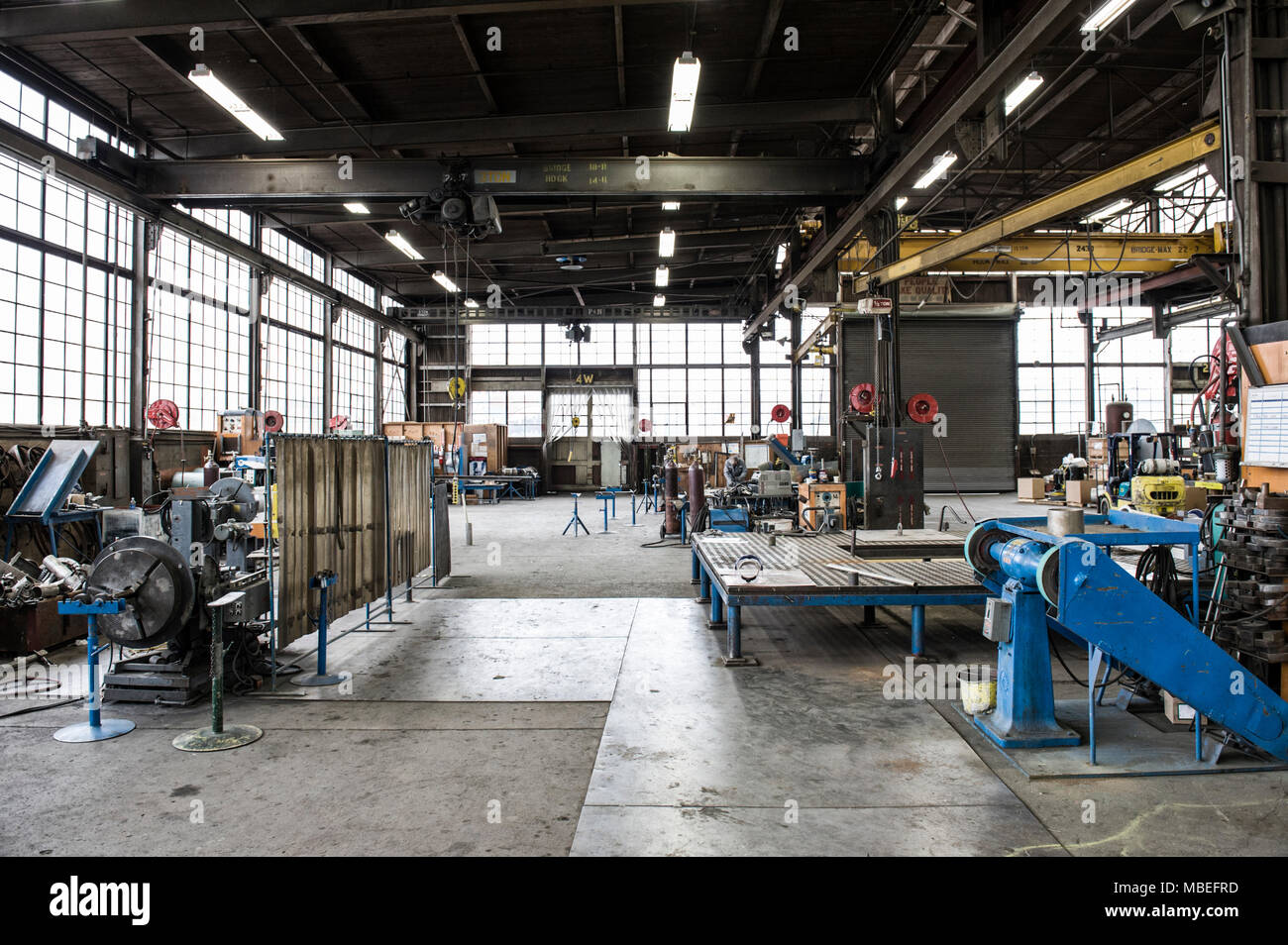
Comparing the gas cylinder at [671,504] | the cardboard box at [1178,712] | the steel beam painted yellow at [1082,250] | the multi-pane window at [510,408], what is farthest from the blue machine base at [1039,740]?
the multi-pane window at [510,408]

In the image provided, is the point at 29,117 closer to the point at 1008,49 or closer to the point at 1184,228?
the point at 1008,49

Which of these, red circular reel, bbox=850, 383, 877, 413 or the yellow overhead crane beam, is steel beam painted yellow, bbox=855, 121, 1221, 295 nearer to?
the yellow overhead crane beam

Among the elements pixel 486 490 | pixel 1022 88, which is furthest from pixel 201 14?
pixel 486 490

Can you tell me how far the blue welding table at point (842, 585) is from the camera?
196 inches

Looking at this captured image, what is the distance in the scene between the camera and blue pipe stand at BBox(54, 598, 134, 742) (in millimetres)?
3896

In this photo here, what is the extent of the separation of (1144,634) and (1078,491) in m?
13.0

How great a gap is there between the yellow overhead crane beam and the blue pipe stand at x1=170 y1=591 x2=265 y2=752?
795 centimetres

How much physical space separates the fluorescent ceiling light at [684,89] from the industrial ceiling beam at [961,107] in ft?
9.33

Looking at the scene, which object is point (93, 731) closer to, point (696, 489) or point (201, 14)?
point (201, 14)

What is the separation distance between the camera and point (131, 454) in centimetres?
1112

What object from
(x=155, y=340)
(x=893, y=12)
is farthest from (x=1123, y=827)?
(x=155, y=340)

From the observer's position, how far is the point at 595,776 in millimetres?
3318

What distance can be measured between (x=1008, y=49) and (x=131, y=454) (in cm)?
1318

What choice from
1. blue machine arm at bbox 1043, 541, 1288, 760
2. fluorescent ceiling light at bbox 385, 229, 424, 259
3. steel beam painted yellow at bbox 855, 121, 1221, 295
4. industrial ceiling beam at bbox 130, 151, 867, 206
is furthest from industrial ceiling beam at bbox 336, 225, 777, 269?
blue machine arm at bbox 1043, 541, 1288, 760
